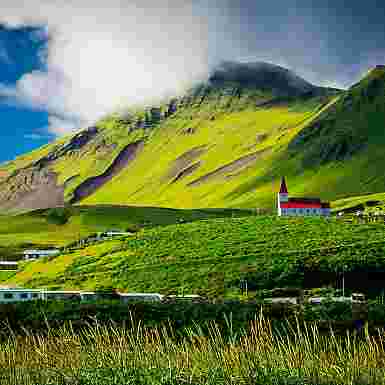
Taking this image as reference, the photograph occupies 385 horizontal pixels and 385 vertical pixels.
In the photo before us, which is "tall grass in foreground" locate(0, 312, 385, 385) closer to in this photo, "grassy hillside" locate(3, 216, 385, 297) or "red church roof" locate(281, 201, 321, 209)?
"grassy hillside" locate(3, 216, 385, 297)

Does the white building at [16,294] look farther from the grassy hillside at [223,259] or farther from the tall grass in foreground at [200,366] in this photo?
the tall grass in foreground at [200,366]

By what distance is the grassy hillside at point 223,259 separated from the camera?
67312mm

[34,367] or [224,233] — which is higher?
[224,233]

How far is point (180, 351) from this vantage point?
15.2m

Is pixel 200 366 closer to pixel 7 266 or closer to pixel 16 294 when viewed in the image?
pixel 16 294

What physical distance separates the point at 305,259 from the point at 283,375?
58816 mm

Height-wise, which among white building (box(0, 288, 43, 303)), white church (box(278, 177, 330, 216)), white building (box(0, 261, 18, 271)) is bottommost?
white building (box(0, 288, 43, 303))

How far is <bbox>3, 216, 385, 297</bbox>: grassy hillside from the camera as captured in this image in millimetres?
67312

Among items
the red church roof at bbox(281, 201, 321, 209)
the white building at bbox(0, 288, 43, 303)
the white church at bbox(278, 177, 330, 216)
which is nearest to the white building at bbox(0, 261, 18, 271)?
the white building at bbox(0, 288, 43, 303)

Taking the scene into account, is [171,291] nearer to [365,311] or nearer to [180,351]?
[365,311]

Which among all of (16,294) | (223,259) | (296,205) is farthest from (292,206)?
(16,294)

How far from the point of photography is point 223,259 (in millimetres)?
76750

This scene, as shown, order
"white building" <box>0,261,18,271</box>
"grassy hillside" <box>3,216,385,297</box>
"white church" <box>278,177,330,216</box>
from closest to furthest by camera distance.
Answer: "grassy hillside" <box>3,216,385,297</box> → "white building" <box>0,261,18,271</box> → "white church" <box>278,177,330,216</box>

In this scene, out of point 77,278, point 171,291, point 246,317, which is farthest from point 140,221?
point 246,317
